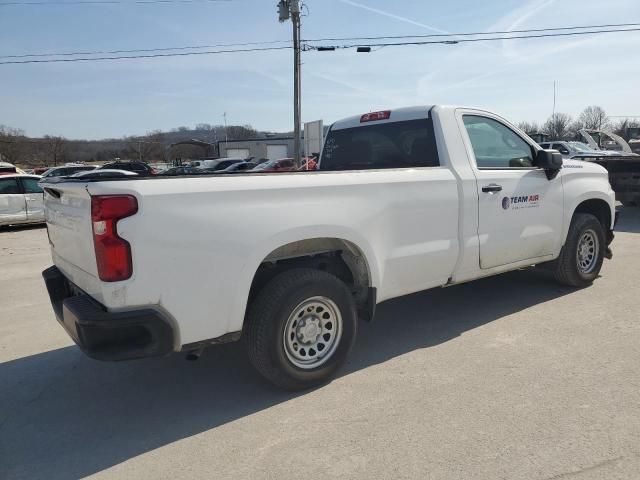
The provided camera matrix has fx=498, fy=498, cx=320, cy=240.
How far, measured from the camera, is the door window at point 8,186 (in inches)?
530

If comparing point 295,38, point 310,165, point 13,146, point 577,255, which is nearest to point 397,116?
point 577,255

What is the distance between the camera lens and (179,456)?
9.19 feet

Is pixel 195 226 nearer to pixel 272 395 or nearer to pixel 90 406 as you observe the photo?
pixel 272 395

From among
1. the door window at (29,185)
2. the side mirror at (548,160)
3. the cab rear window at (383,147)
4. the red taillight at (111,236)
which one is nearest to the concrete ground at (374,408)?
the red taillight at (111,236)

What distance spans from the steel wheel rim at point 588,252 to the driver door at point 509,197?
61 centimetres

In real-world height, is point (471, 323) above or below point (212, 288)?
below

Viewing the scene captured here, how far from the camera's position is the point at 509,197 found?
4598mm

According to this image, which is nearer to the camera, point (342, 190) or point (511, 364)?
point (342, 190)

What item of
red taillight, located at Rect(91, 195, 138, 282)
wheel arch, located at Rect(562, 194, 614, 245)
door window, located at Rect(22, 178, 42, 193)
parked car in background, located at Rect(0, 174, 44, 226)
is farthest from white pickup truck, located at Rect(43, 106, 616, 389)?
door window, located at Rect(22, 178, 42, 193)

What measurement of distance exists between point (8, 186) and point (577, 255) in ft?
45.7

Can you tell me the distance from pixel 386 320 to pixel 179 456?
8.62 ft

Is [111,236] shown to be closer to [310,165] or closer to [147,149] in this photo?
[310,165]

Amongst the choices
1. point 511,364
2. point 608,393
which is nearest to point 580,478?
point 608,393

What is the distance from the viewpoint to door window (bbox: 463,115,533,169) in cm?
458
